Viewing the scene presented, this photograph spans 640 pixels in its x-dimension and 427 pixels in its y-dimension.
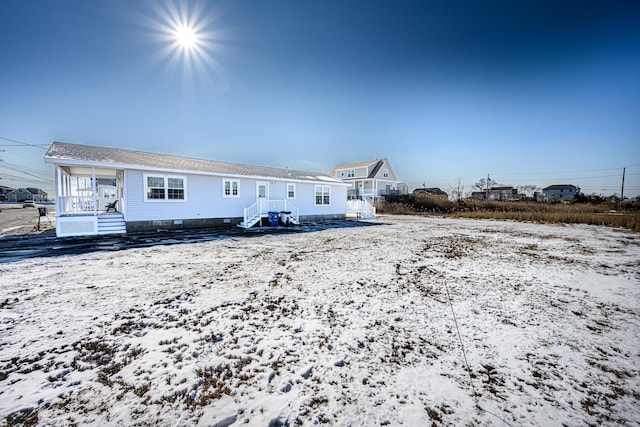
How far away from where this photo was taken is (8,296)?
3.79 m

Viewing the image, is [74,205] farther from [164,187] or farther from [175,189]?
[175,189]

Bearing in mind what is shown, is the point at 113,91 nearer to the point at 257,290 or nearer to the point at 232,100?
the point at 232,100

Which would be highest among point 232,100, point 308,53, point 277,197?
point 308,53

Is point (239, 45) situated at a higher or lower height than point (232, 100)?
higher

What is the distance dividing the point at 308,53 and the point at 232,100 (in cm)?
630

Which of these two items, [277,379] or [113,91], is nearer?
[277,379]

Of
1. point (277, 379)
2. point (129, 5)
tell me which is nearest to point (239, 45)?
point (129, 5)

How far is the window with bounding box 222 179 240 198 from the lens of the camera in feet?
44.9

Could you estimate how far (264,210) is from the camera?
1473cm

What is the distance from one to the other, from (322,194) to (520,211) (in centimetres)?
1967

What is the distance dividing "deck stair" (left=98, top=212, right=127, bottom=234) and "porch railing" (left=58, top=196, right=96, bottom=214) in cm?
67

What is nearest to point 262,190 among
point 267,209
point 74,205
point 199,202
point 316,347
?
point 267,209

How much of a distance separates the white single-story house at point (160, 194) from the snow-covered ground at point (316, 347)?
242 inches

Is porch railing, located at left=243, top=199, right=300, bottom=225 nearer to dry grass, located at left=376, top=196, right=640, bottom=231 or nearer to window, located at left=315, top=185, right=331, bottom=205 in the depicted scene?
window, located at left=315, top=185, right=331, bottom=205
